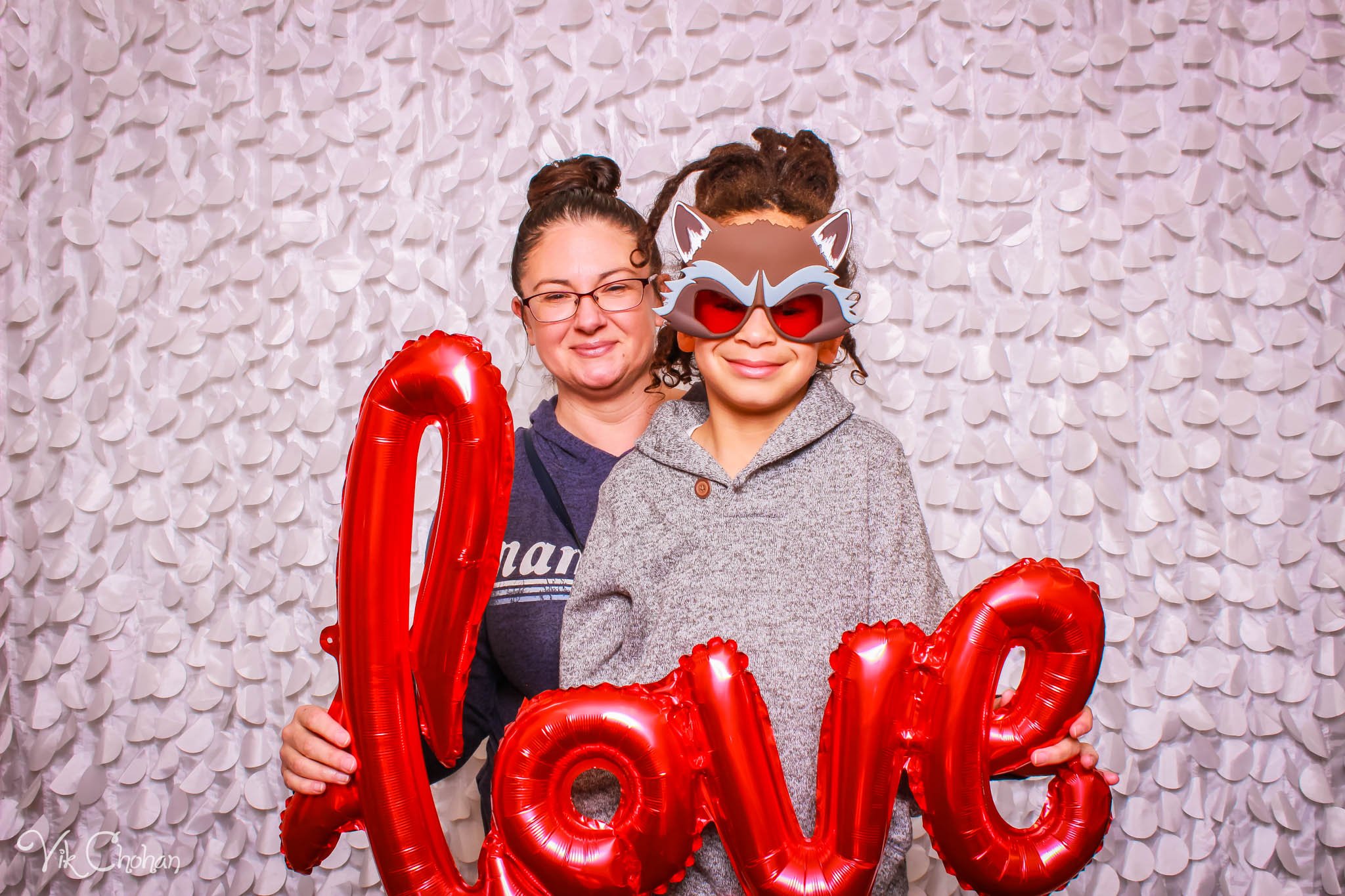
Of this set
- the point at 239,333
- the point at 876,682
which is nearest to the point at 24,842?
the point at 239,333

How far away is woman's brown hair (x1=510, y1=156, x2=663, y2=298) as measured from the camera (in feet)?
4.97

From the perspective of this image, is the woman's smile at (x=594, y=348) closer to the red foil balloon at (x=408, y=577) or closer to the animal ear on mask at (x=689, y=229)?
the animal ear on mask at (x=689, y=229)

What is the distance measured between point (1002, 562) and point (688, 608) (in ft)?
3.47

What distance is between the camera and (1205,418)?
1.90 m

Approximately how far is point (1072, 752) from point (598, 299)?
2.85ft

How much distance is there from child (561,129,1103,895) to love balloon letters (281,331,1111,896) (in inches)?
4.1

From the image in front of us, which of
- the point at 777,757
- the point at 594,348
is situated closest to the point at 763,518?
the point at 777,757

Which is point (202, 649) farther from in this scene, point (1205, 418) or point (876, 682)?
point (1205, 418)

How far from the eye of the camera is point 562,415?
1591 mm

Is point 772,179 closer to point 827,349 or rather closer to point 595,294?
point 827,349

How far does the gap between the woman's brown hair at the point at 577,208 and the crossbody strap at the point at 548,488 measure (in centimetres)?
24

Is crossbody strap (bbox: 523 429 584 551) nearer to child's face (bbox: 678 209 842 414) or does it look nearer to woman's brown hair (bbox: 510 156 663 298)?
woman's brown hair (bbox: 510 156 663 298)

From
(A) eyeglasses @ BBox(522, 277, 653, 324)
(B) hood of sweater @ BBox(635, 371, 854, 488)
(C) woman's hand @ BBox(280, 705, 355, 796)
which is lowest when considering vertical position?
(C) woman's hand @ BBox(280, 705, 355, 796)
